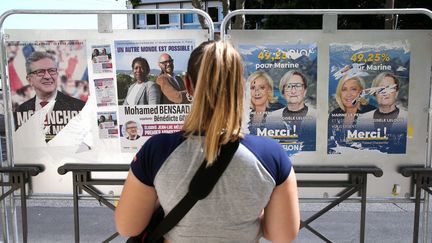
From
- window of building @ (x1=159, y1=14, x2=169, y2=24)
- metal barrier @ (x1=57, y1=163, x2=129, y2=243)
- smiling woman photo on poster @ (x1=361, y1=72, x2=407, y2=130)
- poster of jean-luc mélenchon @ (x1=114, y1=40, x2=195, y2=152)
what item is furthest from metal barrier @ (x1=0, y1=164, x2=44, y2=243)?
window of building @ (x1=159, y1=14, x2=169, y2=24)

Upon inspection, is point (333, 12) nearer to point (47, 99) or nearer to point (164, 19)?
point (47, 99)

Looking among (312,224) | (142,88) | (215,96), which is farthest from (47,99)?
(312,224)

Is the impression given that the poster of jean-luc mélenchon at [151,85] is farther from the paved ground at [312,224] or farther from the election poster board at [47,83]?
the paved ground at [312,224]

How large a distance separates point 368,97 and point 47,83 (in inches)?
98.0

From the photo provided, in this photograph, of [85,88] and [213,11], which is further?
[213,11]

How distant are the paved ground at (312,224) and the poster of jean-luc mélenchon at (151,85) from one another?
2492mm

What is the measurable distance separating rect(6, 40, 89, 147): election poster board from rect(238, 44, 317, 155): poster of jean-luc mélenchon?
4.23 feet

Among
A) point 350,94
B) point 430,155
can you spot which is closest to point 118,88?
point 350,94

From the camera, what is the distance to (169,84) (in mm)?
3176

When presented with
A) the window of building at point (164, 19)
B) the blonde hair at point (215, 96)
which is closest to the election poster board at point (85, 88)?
the blonde hair at point (215, 96)

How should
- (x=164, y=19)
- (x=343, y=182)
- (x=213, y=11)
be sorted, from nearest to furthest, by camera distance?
(x=343, y=182) → (x=213, y=11) → (x=164, y=19)

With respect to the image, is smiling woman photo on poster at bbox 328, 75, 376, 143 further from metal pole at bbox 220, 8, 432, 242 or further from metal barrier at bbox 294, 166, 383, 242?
metal pole at bbox 220, 8, 432, 242

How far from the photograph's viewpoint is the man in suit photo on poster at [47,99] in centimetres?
319

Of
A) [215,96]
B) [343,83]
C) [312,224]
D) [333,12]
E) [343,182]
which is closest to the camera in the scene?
[215,96]
